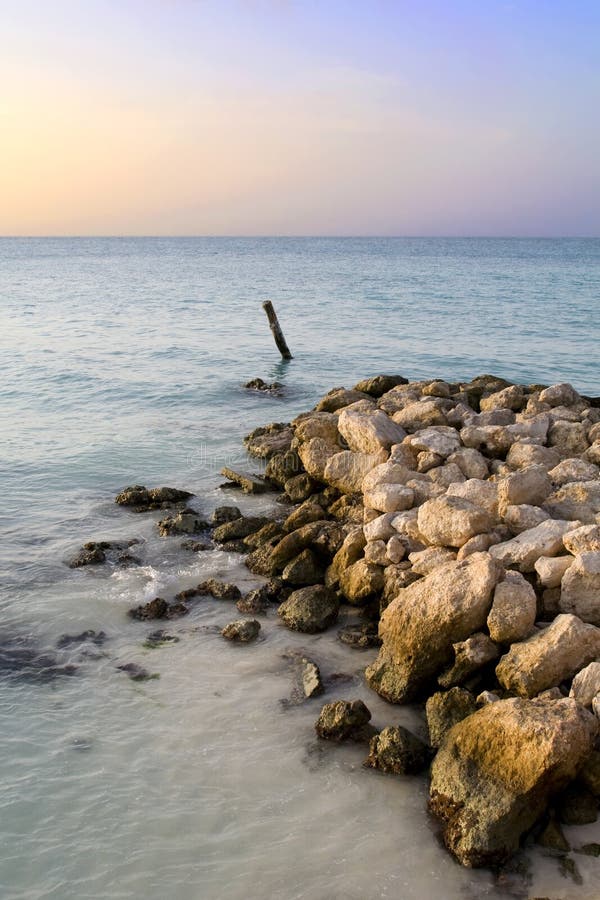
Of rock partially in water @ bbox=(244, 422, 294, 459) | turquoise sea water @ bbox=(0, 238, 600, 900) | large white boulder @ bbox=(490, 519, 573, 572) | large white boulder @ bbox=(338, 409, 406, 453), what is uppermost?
large white boulder @ bbox=(338, 409, 406, 453)

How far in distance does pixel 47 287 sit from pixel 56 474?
4938 centimetres

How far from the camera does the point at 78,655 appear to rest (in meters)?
8.79

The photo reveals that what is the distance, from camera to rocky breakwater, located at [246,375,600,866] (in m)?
6.19

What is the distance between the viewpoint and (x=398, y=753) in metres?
6.82

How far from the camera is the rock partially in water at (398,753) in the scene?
6.81 metres

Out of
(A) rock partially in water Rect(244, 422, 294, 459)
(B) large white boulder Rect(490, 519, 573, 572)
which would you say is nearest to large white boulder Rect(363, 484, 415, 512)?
(B) large white boulder Rect(490, 519, 573, 572)

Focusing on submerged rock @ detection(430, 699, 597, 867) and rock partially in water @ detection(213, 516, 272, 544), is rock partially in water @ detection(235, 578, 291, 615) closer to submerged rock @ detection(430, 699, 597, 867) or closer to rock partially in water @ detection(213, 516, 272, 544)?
rock partially in water @ detection(213, 516, 272, 544)

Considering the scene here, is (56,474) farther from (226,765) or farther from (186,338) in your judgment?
(186,338)

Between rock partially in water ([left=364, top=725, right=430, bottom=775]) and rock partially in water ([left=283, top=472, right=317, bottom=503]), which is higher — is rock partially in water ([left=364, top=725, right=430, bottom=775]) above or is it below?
below

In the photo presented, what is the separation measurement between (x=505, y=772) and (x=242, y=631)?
3.66 metres

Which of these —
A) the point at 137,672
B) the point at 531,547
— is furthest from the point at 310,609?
the point at 531,547

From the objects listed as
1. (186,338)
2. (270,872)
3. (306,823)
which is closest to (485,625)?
(306,823)

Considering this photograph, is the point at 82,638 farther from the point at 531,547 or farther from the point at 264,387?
the point at 264,387

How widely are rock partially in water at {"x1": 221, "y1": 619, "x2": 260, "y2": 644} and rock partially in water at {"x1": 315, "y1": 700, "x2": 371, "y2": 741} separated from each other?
→ 6.16 ft
